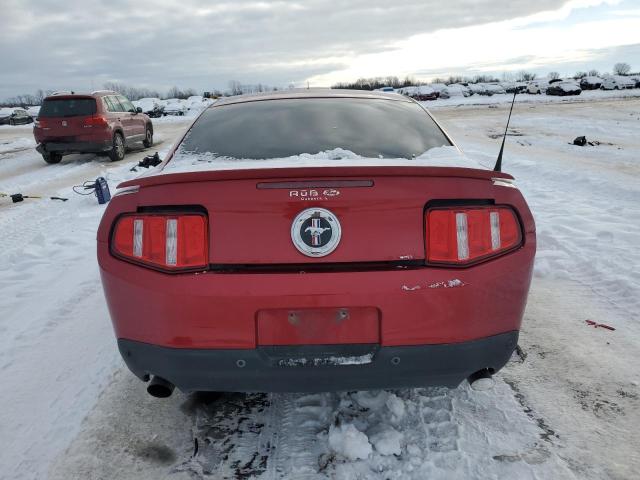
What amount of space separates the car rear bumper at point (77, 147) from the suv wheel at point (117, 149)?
0.27 metres

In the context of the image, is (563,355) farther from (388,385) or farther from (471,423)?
(388,385)

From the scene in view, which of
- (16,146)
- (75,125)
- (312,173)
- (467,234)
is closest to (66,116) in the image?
(75,125)

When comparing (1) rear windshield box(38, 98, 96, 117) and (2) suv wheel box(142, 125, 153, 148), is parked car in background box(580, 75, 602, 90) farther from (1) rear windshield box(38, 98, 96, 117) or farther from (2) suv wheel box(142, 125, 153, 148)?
(1) rear windshield box(38, 98, 96, 117)

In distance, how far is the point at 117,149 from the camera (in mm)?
12734

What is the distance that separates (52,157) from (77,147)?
3.86 feet

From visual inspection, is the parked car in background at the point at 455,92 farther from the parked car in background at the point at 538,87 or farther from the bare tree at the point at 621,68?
the bare tree at the point at 621,68

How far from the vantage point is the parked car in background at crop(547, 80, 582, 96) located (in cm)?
4575

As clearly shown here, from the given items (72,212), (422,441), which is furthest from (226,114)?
(72,212)

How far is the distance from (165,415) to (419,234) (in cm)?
159

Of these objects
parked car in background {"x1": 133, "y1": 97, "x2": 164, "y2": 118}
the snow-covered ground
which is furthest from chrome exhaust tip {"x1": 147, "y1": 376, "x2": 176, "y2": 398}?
parked car in background {"x1": 133, "y1": 97, "x2": 164, "y2": 118}

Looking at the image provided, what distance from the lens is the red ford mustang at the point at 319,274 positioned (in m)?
1.83

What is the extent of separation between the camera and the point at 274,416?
93.1 inches

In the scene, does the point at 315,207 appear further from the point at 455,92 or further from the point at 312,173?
the point at 455,92

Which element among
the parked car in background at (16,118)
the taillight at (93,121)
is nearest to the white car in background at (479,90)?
the parked car in background at (16,118)
